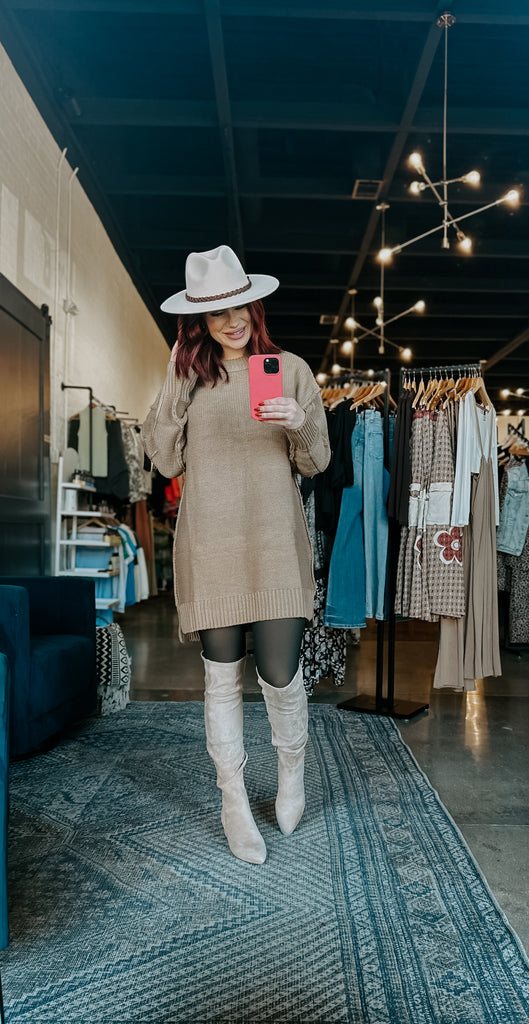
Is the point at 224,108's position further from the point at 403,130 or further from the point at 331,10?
the point at 403,130

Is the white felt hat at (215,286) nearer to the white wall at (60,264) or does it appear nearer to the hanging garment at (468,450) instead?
the hanging garment at (468,450)

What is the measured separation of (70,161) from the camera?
5426 mm

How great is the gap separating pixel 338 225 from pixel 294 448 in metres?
5.82

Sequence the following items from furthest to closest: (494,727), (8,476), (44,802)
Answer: (8,476) → (494,727) → (44,802)

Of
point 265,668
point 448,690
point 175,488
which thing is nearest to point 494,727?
point 448,690

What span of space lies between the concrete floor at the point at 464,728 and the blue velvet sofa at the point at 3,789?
3.58 ft

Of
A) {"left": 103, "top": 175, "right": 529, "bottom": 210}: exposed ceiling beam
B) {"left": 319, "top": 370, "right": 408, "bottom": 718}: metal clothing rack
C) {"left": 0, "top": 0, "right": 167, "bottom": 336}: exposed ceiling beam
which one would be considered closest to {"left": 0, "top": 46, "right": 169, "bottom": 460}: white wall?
{"left": 0, "top": 0, "right": 167, "bottom": 336}: exposed ceiling beam

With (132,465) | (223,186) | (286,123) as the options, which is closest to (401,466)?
(286,123)

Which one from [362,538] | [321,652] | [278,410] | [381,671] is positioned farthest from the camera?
[321,652]

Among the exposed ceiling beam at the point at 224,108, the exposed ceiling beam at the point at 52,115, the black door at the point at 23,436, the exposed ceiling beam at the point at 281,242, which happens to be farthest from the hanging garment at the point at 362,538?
the exposed ceiling beam at the point at 281,242

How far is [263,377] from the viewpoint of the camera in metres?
1.76

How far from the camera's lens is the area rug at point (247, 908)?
131 centimetres

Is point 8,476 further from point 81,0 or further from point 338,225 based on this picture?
point 338,225

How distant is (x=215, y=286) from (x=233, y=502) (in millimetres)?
579
